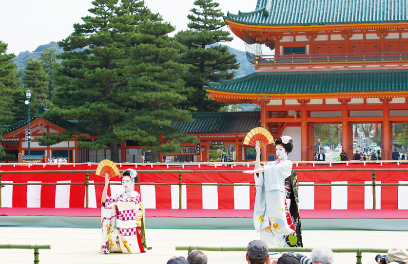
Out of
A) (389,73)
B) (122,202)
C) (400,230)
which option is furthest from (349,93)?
(122,202)

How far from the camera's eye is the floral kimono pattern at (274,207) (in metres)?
8.21

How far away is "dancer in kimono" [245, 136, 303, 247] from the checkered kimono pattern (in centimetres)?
192

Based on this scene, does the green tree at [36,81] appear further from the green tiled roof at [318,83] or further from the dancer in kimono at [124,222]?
the dancer in kimono at [124,222]

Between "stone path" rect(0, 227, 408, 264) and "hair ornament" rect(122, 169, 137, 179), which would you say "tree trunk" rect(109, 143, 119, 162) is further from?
"hair ornament" rect(122, 169, 137, 179)

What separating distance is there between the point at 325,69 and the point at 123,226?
22465 mm

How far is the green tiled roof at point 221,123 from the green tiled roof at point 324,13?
207 inches

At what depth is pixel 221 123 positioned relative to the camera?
3222cm

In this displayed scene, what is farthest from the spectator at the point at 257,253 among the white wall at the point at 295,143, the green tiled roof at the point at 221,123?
the green tiled roof at the point at 221,123

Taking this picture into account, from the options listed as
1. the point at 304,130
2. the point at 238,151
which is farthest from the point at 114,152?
the point at 304,130

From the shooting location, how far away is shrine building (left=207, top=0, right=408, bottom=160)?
28.3 m

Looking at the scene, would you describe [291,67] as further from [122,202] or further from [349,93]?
[122,202]

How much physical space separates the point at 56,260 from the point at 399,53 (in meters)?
24.4

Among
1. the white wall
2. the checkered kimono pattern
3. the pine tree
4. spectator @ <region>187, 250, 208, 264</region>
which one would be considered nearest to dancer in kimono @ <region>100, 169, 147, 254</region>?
the checkered kimono pattern

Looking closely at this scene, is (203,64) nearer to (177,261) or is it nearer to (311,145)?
(311,145)
